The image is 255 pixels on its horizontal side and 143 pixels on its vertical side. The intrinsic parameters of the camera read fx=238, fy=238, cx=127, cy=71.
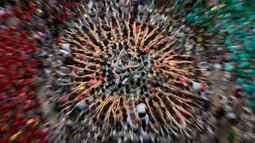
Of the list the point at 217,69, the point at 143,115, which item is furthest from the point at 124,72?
the point at 217,69

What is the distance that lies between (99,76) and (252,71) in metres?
0.80

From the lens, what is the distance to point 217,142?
1115 mm

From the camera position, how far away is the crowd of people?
1.13 meters

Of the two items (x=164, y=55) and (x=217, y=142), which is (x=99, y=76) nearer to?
(x=164, y=55)

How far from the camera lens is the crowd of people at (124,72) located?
113cm

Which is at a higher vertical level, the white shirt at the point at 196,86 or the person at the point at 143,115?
the white shirt at the point at 196,86

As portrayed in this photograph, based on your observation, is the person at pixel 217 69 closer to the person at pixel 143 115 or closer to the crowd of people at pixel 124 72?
the crowd of people at pixel 124 72

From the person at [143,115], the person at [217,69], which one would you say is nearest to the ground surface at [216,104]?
the person at [217,69]

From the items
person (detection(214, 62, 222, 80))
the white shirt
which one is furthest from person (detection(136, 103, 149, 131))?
person (detection(214, 62, 222, 80))

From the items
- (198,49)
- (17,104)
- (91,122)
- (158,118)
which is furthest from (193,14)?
(17,104)

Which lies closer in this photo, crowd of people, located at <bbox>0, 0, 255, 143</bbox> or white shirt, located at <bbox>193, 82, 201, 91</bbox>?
crowd of people, located at <bbox>0, 0, 255, 143</bbox>

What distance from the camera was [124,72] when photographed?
1.33 m

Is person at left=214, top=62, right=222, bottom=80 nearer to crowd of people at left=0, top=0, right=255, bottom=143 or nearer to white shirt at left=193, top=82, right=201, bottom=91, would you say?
crowd of people at left=0, top=0, right=255, bottom=143

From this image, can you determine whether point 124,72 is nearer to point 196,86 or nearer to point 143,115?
point 143,115
